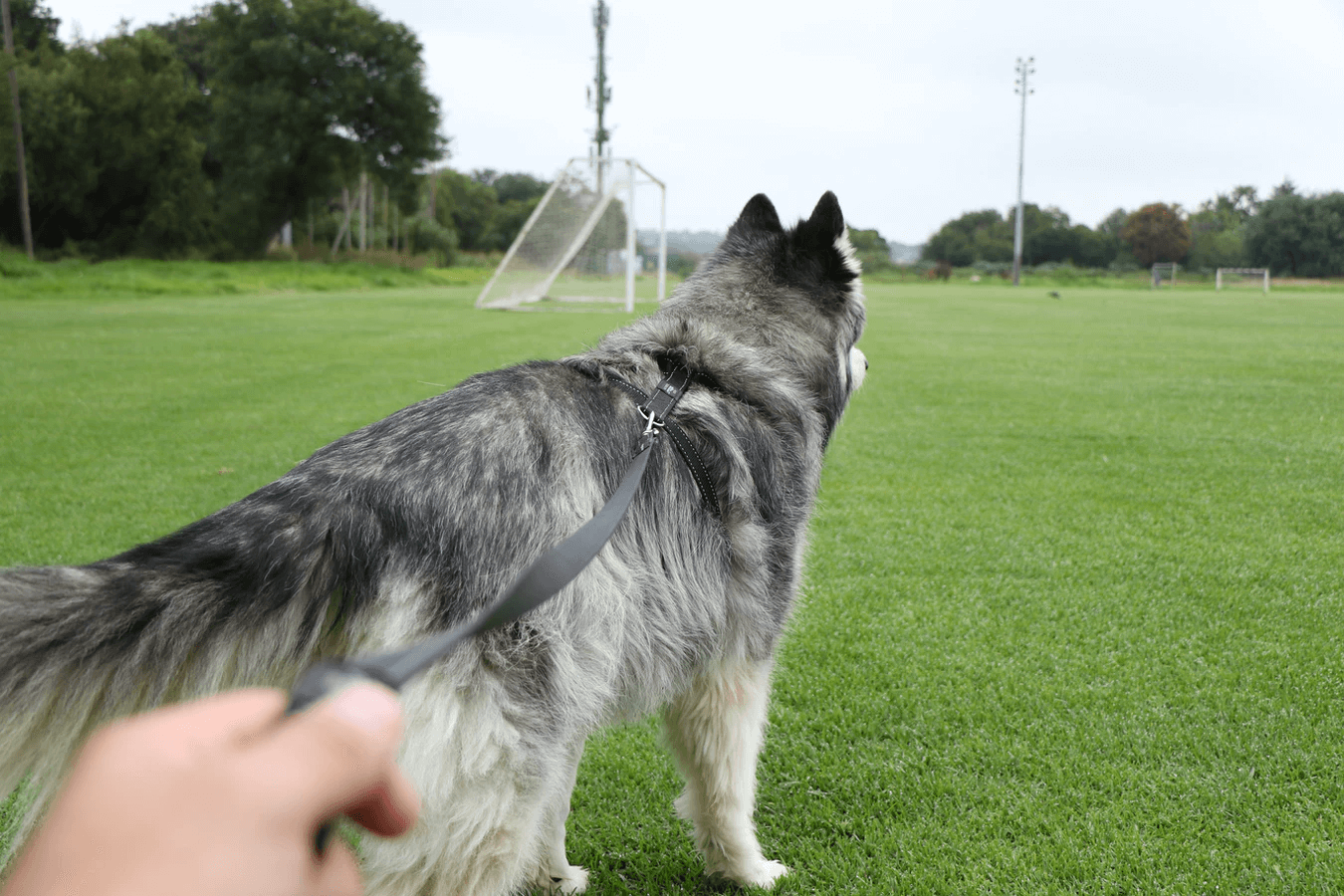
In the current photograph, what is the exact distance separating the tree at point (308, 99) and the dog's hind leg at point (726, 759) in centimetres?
3952

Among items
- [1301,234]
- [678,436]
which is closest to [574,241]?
[678,436]

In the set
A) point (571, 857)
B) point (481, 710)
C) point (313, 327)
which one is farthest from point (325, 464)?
point (313, 327)

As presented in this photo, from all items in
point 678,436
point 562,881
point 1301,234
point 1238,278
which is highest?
point 1301,234

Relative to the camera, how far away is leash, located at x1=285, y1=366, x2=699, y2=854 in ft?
2.33

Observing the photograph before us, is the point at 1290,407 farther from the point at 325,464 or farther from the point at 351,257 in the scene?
the point at 351,257

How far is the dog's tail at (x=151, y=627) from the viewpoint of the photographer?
1213 millimetres

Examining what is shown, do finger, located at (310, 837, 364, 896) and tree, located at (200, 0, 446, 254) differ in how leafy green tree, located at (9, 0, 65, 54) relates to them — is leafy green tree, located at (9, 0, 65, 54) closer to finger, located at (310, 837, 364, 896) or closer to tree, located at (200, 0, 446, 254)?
tree, located at (200, 0, 446, 254)

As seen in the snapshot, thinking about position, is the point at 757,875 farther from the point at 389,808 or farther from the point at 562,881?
the point at 389,808

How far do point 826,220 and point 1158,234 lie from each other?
8993 cm

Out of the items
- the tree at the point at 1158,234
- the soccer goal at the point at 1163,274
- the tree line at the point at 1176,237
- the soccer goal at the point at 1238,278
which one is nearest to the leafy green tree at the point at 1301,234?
the tree line at the point at 1176,237

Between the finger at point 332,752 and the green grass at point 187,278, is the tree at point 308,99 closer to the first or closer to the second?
the green grass at point 187,278

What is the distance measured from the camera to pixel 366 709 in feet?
2.14

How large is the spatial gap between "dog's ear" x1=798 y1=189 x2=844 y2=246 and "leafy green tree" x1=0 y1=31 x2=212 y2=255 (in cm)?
3398

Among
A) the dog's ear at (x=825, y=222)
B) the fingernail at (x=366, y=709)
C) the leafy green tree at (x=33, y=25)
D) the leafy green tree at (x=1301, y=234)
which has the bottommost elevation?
the fingernail at (x=366, y=709)
